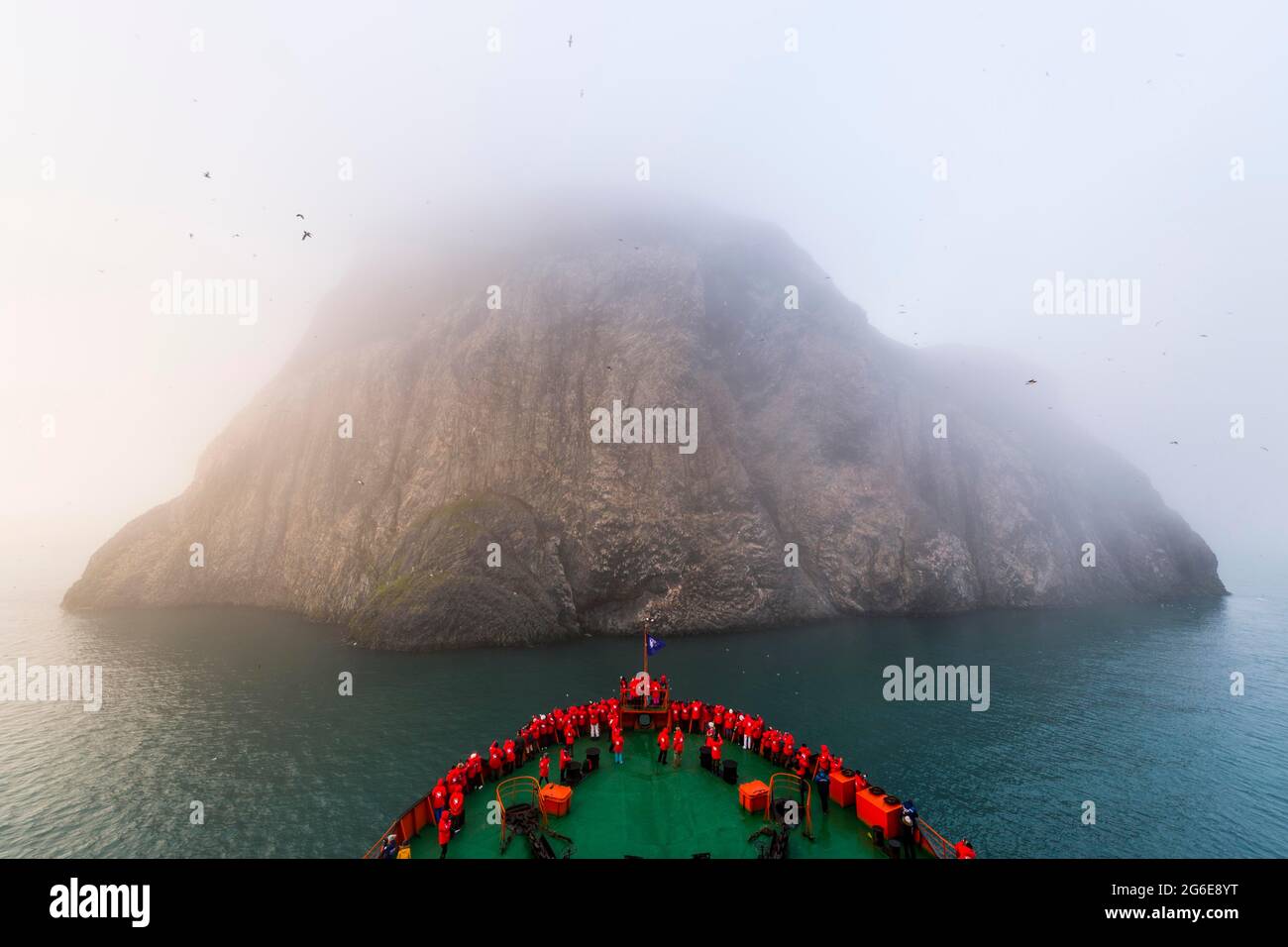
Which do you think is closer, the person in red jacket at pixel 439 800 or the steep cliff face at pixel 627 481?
the person in red jacket at pixel 439 800

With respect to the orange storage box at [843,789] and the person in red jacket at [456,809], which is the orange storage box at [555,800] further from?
the orange storage box at [843,789]

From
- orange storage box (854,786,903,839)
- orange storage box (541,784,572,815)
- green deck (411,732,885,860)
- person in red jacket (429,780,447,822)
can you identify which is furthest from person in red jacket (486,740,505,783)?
orange storage box (854,786,903,839)

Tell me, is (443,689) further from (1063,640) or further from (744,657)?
(1063,640)

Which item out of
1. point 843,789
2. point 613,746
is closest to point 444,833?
point 613,746

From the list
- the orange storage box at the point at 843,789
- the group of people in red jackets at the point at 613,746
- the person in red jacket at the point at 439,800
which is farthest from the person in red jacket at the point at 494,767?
the orange storage box at the point at 843,789

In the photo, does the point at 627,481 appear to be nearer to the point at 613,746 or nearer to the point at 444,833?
the point at 613,746

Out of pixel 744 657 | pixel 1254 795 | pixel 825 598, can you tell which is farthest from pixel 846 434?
pixel 1254 795
